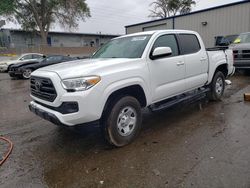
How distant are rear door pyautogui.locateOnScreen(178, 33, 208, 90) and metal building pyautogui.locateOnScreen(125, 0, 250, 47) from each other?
14081mm

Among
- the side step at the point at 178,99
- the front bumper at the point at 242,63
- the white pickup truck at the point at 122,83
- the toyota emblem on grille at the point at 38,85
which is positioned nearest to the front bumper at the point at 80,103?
the white pickup truck at the point at 122,83

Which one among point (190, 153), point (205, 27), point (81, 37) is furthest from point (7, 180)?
point (81, 37)

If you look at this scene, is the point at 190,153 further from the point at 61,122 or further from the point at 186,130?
the point at 61,122

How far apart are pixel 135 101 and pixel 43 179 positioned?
1838mm

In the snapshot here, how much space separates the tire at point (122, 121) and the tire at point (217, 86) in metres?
3.08

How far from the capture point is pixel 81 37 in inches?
1642

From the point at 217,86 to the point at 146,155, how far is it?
385 centimetres

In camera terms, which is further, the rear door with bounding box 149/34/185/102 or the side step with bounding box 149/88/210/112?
the side step with bounding box 149/88/210/112

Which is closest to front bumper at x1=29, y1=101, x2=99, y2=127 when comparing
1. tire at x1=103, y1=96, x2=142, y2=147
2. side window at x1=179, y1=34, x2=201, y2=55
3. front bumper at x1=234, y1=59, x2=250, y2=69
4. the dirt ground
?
the dirt ground

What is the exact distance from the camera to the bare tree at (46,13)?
32.2 metres

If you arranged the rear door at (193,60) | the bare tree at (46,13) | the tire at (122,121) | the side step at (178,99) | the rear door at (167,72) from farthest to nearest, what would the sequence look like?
the bare tree at (46,13) → the rear door at (193,60) → the side step at (178,99) → the rear door at (167,72) → the tire at (122,121)

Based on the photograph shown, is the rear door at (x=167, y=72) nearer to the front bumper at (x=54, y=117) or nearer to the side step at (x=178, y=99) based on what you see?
the side step at (x=178, y=99)

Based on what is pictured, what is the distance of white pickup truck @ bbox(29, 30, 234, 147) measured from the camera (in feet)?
10.8

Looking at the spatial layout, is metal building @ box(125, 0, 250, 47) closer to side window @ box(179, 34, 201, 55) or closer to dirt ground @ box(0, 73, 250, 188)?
side window @ box(179, 34, 201, 55)
